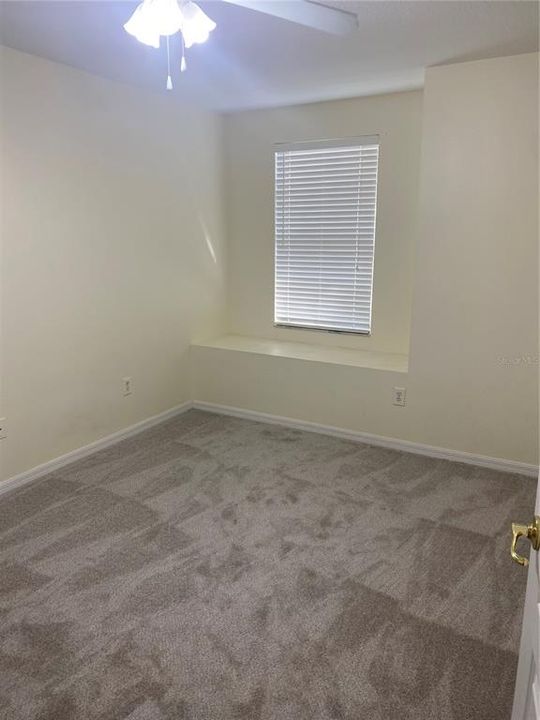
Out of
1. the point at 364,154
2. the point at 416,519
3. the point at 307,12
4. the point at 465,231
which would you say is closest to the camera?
the point at 307,12

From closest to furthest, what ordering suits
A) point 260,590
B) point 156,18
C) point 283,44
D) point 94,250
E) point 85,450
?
1. point 156,18
2. point 260,590
3. point 283,44
4. point 94,250
5. point 85,450

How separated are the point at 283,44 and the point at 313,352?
2.08 meters

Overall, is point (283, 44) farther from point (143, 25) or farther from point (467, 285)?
point (467, 285)

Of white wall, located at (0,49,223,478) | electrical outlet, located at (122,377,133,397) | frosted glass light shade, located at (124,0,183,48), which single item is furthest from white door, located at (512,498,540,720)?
electrical outlet, located at (122,377,133,397)

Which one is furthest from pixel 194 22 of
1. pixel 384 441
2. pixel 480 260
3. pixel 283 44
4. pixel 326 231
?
pixel 384 441

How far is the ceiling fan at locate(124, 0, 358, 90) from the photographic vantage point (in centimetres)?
165

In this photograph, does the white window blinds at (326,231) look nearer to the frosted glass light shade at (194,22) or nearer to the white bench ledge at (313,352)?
the white bench ledge at (313,352)

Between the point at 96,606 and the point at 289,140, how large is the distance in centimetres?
340

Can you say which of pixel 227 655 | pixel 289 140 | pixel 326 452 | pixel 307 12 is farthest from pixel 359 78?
pixel 227 655

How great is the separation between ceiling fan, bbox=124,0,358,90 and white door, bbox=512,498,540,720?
5.80 ft

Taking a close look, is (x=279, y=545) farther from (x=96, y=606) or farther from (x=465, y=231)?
(x=465, y=231)

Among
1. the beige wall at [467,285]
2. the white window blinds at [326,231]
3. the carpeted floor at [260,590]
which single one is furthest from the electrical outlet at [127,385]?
the white window blinds at [326,231]

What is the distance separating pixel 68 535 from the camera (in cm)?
247

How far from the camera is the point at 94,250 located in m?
3.20
